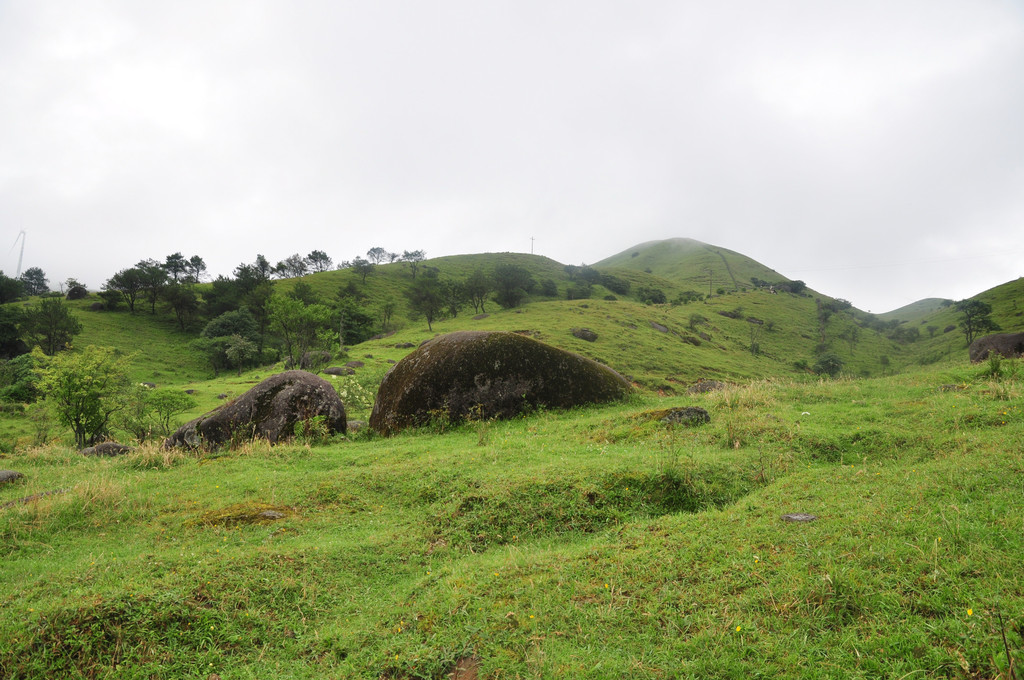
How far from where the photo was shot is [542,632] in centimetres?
504

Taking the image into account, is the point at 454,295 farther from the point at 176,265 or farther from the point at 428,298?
the point at 176,265

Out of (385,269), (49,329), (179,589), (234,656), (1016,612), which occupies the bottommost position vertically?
(234,656)

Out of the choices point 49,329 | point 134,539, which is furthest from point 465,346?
point 49,329

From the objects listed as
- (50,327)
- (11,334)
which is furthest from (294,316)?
(11,334)

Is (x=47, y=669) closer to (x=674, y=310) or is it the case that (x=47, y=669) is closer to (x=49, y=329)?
(x=49, y=329)

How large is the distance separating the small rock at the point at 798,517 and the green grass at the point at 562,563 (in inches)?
5.7

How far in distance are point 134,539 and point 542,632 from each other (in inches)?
282

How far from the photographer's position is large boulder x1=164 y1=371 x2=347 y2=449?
15969mm

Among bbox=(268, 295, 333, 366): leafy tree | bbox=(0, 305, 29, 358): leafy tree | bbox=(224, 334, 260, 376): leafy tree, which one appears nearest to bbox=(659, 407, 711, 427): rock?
bbox=(268, 295, 333, 366): leafy tree

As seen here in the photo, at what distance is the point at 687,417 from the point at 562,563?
7614mm

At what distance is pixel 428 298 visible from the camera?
6531cm

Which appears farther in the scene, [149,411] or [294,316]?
[294,316]

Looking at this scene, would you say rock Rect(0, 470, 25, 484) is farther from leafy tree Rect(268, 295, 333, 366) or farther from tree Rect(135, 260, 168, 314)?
tree Rect(135, 260, 168, 314)

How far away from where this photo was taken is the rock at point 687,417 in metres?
12.4
